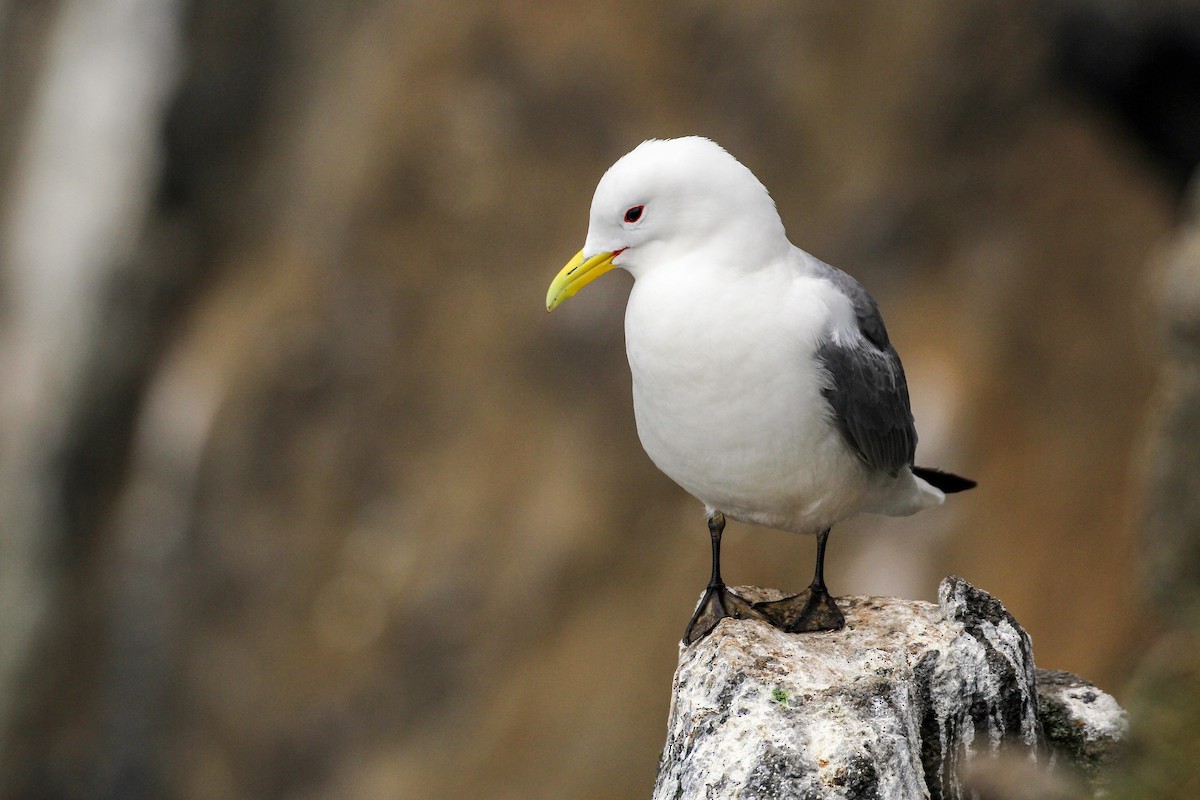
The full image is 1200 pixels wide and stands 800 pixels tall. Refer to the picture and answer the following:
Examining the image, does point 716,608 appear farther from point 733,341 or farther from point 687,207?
point 687,207

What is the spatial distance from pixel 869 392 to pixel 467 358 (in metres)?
9.37

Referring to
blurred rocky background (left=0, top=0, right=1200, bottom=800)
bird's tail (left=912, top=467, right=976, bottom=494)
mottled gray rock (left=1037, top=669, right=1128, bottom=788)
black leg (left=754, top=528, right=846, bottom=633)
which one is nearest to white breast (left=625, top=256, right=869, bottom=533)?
black leg (left=754, top=528, right=846, bottom=633)

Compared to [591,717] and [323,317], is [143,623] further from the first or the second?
[591,717]

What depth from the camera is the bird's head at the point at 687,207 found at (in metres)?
4.60

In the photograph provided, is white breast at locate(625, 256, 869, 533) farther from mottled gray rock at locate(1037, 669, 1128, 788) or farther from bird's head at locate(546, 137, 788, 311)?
mottled gray rock at locate(1037, 669, 1128, 788)

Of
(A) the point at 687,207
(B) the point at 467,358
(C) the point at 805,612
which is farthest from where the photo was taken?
(B) the point at 467,358

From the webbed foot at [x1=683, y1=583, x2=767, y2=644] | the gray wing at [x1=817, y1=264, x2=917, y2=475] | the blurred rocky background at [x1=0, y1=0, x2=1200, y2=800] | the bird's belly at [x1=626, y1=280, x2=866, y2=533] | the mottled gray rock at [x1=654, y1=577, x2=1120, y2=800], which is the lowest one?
the mottled gray rock at [x1=654, y1=577, x2=1120, y2=800]

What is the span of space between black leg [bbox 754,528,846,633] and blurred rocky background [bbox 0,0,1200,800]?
269 inches

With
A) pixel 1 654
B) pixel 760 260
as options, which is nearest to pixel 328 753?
pixel 1 654

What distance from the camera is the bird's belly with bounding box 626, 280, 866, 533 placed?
4.47 metres

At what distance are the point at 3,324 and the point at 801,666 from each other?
45.7 ft

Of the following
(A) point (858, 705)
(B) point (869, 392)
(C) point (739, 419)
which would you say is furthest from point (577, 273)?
(A) point (858, 705)

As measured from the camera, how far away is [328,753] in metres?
14.1

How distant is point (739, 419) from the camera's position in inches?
178
